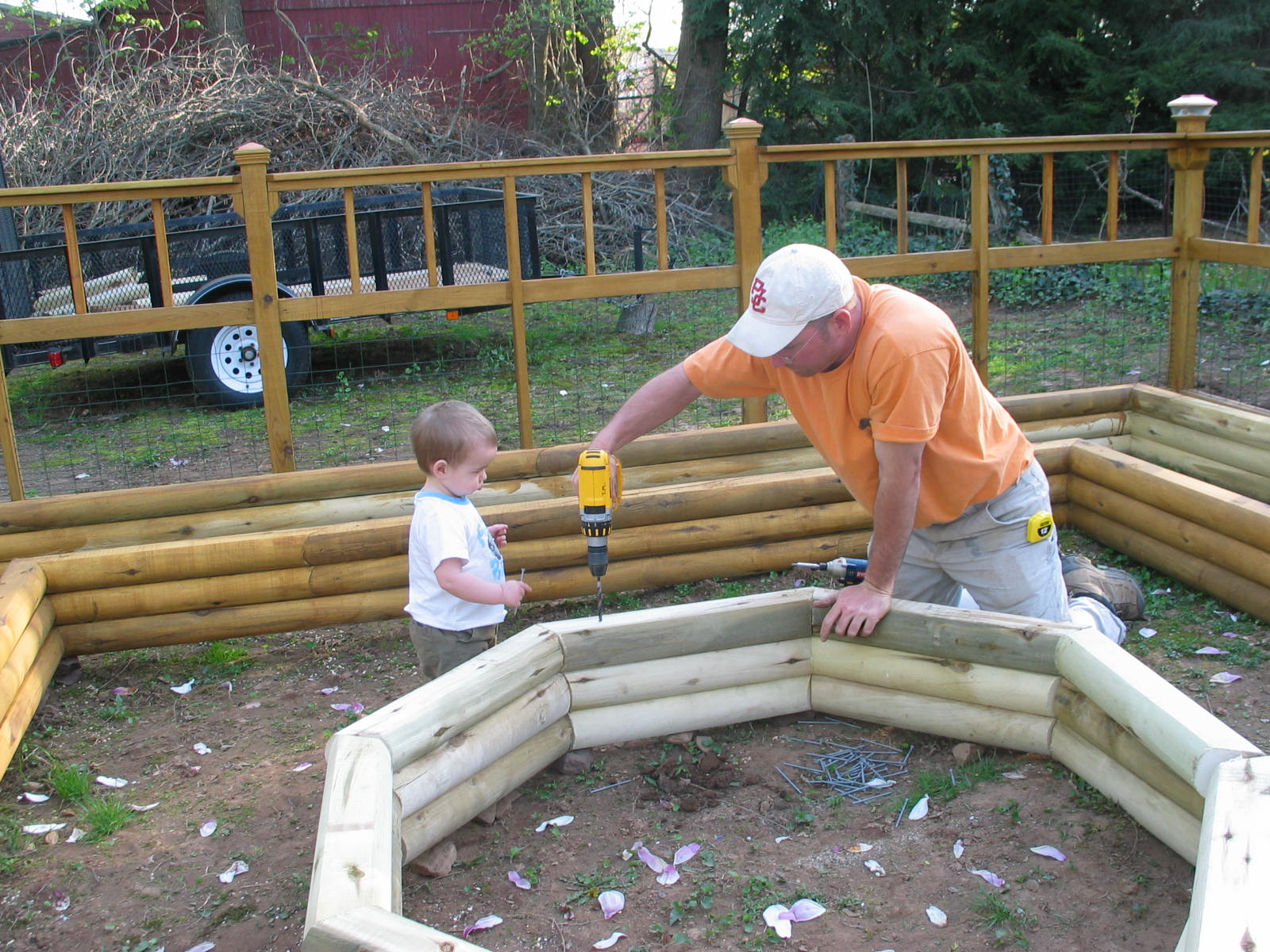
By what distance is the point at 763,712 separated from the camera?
378 cm

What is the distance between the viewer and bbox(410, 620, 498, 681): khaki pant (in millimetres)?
3551

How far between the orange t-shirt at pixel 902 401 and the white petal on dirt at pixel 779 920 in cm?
125

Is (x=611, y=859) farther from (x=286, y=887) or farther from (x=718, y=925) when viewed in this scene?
(x=286, y=887)

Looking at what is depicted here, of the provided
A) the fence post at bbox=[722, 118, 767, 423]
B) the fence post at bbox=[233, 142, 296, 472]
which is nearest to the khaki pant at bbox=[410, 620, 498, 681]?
the fence post at bbox=[233, 142, 296, 472]

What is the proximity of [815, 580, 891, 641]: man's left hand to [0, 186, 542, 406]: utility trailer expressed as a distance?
5.24m

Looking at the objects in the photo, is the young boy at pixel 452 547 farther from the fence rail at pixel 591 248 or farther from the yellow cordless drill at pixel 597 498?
the fence rail at pixel 591 248

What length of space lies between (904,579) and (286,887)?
222 centimetres

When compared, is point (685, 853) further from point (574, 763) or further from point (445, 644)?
point (445, 644)

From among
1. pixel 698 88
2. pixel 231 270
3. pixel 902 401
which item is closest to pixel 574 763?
pixel 902 401

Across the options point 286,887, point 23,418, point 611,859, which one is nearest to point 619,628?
point 611,859

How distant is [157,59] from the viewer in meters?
15.1

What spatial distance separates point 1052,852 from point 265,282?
13.7 feet

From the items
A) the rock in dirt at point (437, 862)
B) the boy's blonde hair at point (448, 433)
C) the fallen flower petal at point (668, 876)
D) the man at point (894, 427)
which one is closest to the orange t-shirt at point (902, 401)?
the man at point (894, 427)

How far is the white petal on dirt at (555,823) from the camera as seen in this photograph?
3.30 metres
